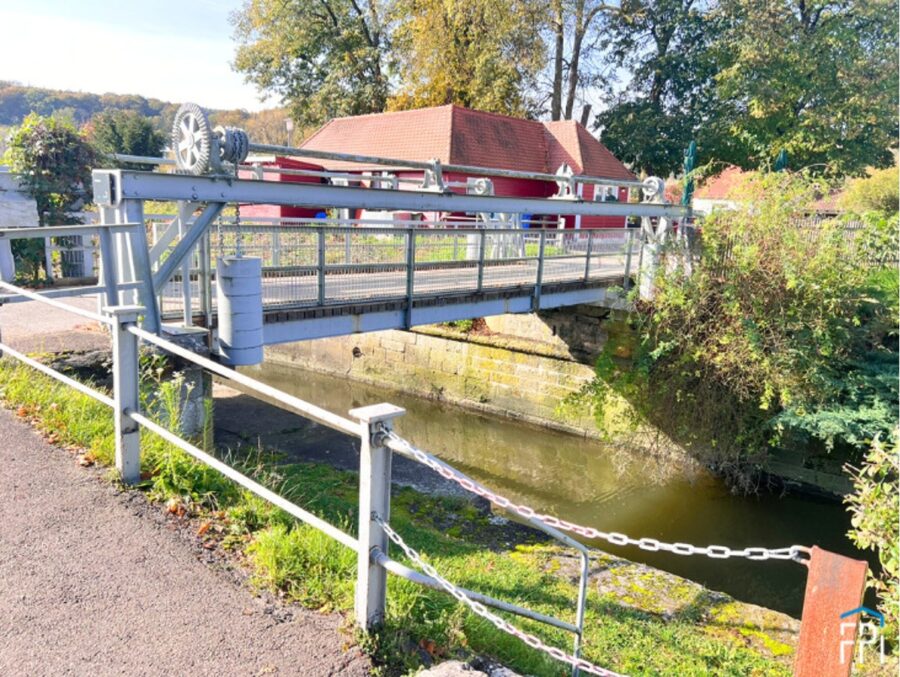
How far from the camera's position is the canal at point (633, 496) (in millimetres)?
8477

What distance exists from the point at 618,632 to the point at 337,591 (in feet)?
9.98

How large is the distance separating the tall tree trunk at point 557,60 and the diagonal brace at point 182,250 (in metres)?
22.6

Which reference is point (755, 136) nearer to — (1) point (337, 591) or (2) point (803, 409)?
(2) point (803, 409)

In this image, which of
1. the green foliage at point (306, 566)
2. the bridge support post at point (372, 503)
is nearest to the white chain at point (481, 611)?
the bridge support post at point (372, 503)

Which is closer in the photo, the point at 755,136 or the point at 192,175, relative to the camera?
the point at 192,175

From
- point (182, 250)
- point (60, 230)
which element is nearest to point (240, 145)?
point (182, 250)

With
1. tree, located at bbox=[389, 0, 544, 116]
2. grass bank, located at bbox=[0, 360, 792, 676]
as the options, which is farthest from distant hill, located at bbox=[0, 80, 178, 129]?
grass bank, located at bbox=[0, 360, 792, 676]

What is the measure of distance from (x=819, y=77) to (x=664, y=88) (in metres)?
7.23

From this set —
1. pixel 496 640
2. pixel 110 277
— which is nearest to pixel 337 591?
pixel 496 640

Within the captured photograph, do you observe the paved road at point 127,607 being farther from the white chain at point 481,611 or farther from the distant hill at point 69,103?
the distant hill at point 69,103

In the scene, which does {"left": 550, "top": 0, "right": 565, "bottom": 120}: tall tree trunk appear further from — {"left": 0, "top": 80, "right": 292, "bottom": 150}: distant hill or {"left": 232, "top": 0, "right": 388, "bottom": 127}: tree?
{"left": 0, "top": 80, "right": 292, "bottom": 150}: distant hill

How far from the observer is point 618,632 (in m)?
5.16

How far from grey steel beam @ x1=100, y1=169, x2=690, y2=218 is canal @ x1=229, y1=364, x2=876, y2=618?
10.9ft

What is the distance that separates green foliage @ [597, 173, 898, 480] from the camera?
9.55 meters
